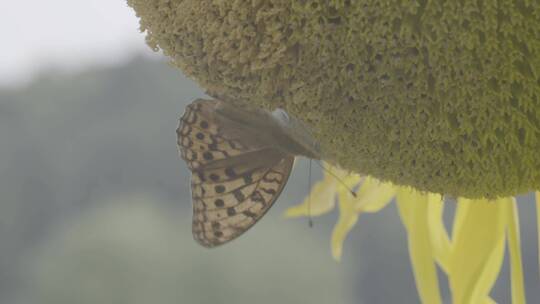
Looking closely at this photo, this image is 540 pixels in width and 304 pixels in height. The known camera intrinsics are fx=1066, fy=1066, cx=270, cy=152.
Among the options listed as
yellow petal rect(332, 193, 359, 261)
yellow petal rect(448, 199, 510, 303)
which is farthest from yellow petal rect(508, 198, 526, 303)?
yellow petal rect(332, 193, 359, 261)

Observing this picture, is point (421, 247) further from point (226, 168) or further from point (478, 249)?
point (226, 168)

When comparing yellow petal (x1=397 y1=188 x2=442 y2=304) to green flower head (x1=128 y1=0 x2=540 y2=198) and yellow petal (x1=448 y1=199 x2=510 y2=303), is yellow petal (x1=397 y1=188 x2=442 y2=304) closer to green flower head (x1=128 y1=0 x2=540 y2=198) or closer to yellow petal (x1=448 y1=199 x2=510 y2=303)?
yellow petal (x1=448 y1=199 x2=510 y2=303)

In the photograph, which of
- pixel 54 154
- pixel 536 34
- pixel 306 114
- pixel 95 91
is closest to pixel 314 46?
pixel 306 114

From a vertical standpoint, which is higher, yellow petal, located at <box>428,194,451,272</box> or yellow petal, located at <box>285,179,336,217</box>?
yellow petal, located at <box>285,179,336,217</box>

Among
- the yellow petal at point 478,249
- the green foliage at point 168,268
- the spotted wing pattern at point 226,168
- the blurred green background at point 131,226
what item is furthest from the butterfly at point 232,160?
the green foliage at point 168,268

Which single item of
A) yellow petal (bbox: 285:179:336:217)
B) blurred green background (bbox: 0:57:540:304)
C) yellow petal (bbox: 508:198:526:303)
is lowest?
yellow petal (bbox: 508:198:526:303)

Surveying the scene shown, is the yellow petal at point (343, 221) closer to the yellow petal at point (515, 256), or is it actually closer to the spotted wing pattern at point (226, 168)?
the yellow petal at point (515, 256)

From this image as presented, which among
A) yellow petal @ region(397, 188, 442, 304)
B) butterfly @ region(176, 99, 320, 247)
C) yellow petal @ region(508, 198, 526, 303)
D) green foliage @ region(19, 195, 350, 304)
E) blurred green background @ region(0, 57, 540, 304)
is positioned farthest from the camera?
blurred green background @ region(0, 57, 540, 304)

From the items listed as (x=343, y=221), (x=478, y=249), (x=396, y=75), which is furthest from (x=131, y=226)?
(x=396, y=75)
